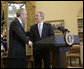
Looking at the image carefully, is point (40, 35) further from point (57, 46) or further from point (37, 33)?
point (57, 46)

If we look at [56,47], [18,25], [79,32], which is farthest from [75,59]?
[56,47]

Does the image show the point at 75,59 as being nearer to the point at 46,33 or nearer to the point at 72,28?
the point at 72,28

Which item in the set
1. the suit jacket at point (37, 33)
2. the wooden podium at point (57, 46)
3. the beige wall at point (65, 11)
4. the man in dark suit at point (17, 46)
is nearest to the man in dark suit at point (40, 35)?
the suit jacket at point (37, 33)

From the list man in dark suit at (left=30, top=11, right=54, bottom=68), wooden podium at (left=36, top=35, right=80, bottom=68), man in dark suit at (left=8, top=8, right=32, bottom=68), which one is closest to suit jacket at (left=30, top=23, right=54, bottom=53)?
man in dark suit at (left=30, top=11, right=54, bottom=68)

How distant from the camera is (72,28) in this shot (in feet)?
22.9

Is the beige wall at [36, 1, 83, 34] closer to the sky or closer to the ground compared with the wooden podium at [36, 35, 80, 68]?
closer to the sky

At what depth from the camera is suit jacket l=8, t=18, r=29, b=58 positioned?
9.55ft

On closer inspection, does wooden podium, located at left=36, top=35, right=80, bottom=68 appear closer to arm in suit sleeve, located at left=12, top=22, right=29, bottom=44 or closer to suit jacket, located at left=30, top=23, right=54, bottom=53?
arm in suit sleeve, located at left=12, top=22, right=29, bottom=44

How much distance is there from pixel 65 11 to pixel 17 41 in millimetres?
4399

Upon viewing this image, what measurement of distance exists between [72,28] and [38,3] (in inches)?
64.7

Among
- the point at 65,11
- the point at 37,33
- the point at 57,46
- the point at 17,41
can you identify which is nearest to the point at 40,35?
the point at 37,33

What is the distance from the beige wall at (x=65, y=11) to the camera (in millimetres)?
6883

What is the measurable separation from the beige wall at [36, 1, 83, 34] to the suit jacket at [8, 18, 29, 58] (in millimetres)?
4251

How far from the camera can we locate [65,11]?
7.06 m
